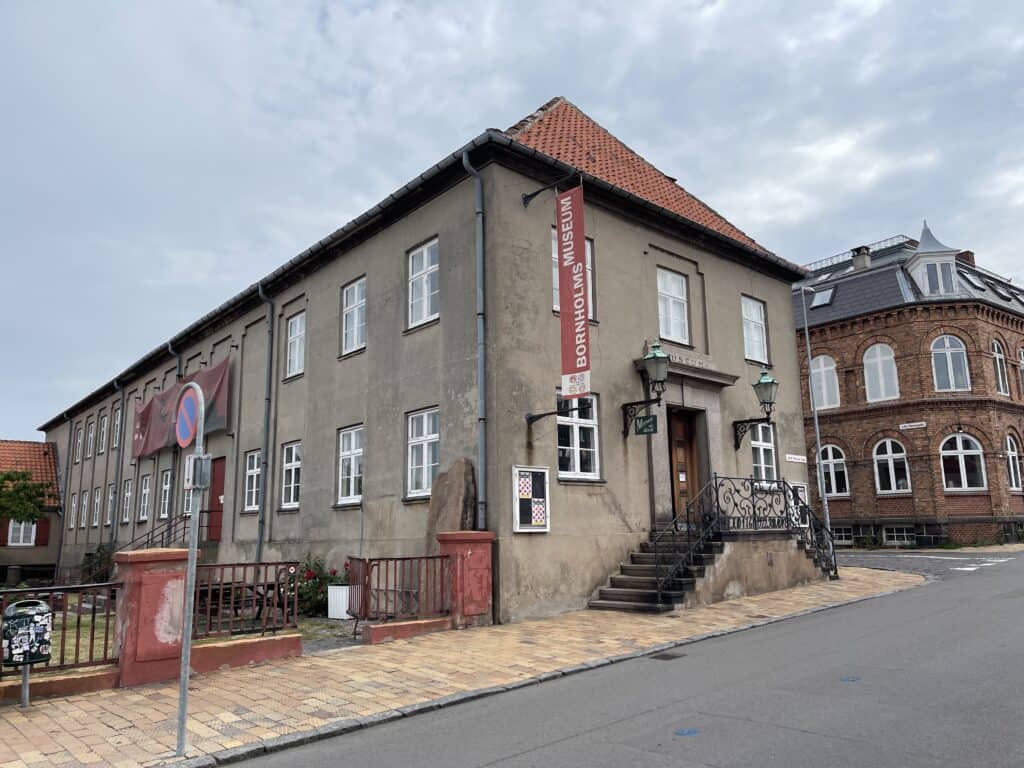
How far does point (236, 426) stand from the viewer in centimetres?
2088

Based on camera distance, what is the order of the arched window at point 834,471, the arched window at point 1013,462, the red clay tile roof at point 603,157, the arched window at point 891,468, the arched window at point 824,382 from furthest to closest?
1. the arched window at point 824,382
2. the arched window at point 834,471
3. the arched window at point 891,468
4. the arched window at point 1013,462
5. the red clay tile roof at point 603,157

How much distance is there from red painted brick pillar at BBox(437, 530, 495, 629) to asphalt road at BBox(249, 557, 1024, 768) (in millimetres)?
3241

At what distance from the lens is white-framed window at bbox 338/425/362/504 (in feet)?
51.5

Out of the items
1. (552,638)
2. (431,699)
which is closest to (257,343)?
(552,638)

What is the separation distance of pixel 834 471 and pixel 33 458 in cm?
4067

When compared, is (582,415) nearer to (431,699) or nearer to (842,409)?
(431,699)

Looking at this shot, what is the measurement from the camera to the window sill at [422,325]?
1397cm

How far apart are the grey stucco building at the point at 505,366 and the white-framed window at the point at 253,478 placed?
0.09 metres

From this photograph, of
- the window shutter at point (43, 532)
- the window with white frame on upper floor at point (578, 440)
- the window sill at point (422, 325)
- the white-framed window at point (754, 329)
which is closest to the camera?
the window with white frame on upper floor at point (578, 440)

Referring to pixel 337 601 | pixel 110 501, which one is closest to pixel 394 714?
pixel 337 601

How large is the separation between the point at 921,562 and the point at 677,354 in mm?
11087

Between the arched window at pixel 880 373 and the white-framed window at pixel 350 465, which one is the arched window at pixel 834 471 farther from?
the white-framed window at pixel 350 465

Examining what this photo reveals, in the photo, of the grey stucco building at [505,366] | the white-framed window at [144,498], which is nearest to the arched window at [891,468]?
the grey stucco building at [505,366]

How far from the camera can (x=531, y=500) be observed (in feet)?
40.4
